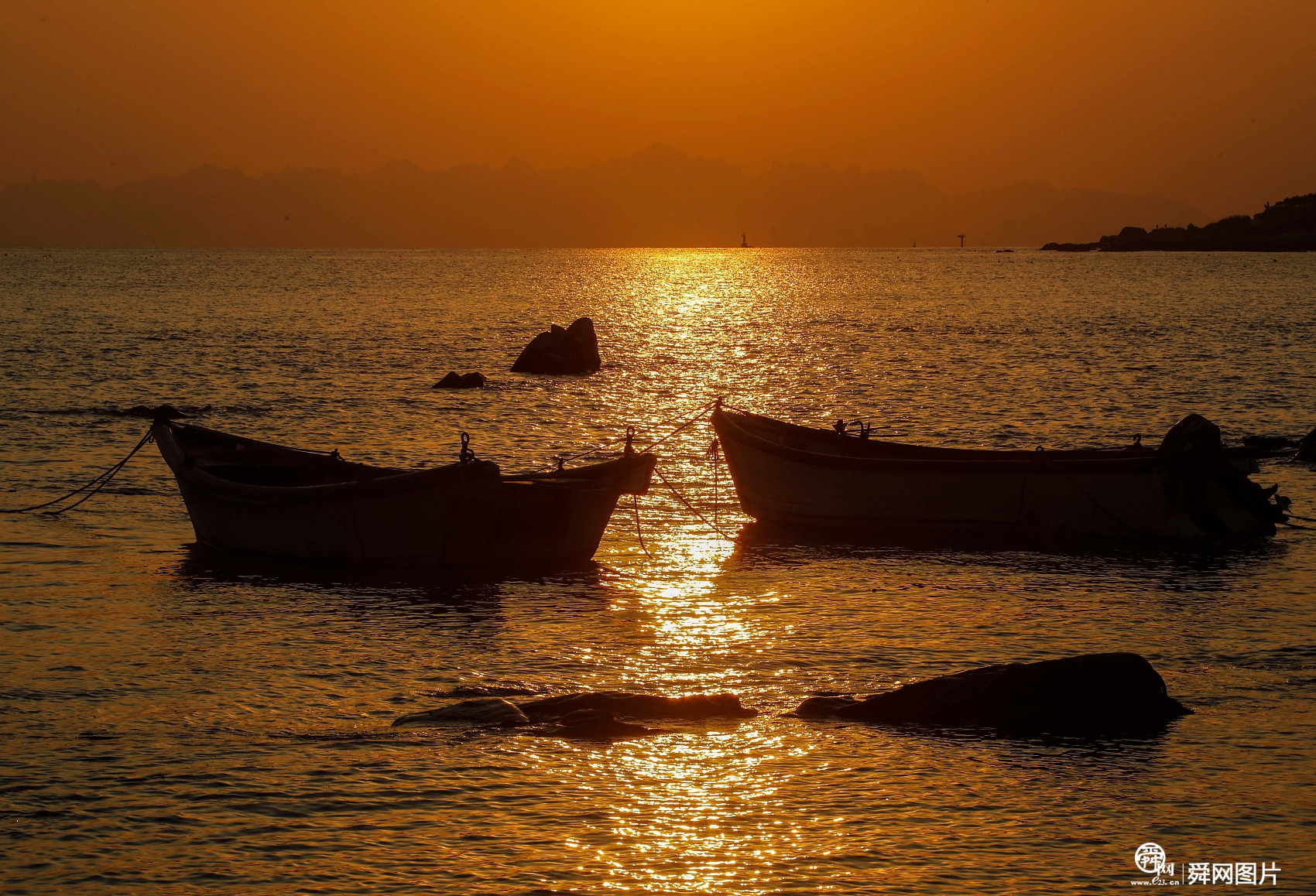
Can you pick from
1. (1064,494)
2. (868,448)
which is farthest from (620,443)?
(1064,494)

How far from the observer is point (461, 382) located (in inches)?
1845

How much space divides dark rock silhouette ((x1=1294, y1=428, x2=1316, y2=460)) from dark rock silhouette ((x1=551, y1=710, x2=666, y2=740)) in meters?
22.5

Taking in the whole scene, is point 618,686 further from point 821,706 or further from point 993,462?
point 993,462

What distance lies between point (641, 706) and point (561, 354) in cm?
4359

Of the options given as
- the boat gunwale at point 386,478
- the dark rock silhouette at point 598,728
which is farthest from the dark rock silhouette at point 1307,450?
the dark rock silhouette at point 598,728

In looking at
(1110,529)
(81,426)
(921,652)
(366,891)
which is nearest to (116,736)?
(366,891)

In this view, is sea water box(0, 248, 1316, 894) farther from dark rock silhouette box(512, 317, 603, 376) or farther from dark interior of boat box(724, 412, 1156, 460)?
dark rock silhouette box(512, 317, 603, 376)

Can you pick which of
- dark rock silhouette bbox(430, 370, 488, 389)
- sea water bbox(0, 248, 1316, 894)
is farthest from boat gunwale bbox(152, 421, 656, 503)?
dark rock silhouette bbox(430, 370, 488, 389)

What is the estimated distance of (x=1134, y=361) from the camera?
57.3m

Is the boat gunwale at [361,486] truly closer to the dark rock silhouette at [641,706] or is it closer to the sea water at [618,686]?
the sea water at [618,686]

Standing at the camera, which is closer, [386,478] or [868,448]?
[386,478]

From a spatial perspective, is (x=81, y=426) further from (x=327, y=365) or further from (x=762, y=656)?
(x=762, y=656)

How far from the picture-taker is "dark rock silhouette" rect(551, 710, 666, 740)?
11.1 metres

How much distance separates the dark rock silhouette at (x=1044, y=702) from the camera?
446 inches
